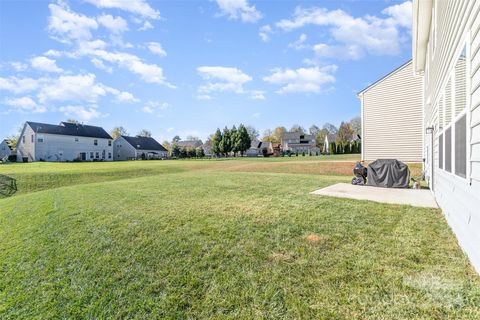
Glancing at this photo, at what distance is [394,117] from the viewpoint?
13766mm

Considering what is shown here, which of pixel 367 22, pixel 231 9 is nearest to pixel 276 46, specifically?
pixel 231 9

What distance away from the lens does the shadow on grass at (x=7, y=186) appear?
11.9 m

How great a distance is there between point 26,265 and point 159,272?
2190 mm

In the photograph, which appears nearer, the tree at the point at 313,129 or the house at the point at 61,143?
the house at the point at 61,143

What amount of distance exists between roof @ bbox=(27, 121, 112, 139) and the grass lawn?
41.0 metres

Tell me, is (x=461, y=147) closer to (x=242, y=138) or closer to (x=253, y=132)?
(x=242, y=138)

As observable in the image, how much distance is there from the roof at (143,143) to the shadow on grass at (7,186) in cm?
3835

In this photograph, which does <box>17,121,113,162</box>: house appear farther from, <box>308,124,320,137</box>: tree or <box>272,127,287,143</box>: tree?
<box>308,124,320,137</box>: tree

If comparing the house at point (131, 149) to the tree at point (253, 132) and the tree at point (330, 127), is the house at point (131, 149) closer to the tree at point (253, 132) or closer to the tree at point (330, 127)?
the tree at point (253, 132)

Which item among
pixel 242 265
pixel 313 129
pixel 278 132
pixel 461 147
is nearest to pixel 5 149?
pixel 242 265

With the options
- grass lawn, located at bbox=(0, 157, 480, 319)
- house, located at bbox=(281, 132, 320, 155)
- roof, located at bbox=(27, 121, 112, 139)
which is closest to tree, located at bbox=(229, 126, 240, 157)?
house, located at bbox=(281, 132, 320, 155)

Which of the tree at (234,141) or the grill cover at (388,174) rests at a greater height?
the tree at (234,141)

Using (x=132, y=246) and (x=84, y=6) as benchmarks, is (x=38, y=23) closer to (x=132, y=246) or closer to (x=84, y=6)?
(x=84, y=6)

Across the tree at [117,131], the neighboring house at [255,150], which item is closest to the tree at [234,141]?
the neighboring house at [255,150]
